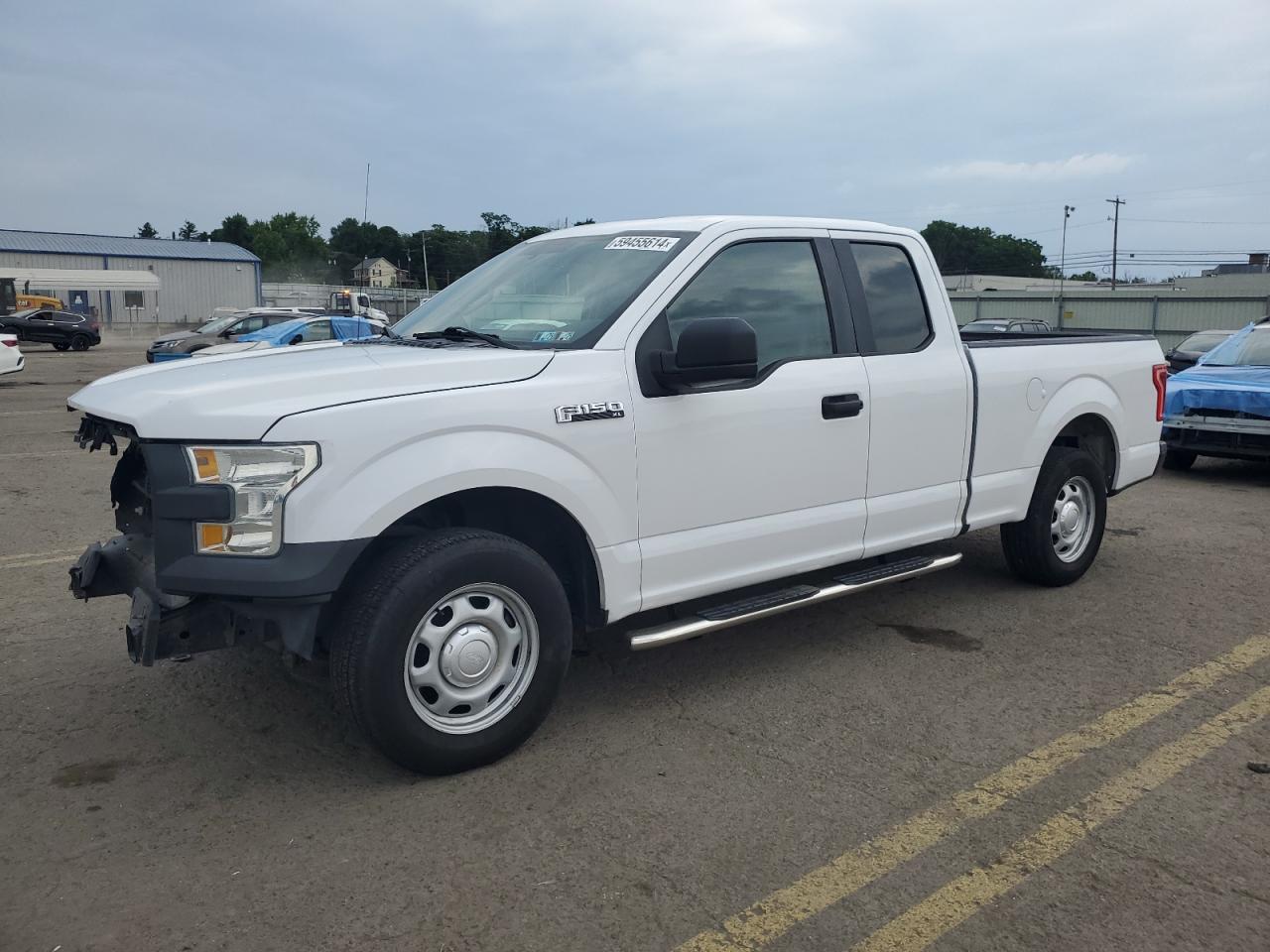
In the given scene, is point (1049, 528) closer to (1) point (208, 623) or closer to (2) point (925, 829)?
(2) point (925, 829)

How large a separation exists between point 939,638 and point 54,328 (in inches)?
1470

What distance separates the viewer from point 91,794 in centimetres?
361

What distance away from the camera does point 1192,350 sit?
15656mm

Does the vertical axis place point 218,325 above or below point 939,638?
above

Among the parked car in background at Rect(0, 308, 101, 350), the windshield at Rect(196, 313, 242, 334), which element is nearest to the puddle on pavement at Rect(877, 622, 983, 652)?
the windshield at Rect(196, 313, 242, 334)

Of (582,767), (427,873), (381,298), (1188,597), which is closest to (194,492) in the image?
(427,873)

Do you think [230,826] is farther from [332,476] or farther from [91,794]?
[332,476]

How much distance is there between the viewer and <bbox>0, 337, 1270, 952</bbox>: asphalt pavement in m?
2.90

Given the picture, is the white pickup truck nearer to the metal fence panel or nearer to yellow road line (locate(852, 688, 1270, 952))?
yellow road line (locate(852, 688, 1270, 952))

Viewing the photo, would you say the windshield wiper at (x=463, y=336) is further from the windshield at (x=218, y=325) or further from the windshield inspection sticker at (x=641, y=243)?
the windshield at (x=218, y=325)

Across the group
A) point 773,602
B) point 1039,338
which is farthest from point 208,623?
point 1039,338

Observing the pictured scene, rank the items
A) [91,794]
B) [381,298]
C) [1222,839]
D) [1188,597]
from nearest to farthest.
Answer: [1222,839], [91,794], [1188,597], [381,298]

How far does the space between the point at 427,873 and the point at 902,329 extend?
338 centimetres

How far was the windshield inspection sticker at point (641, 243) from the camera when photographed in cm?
441
